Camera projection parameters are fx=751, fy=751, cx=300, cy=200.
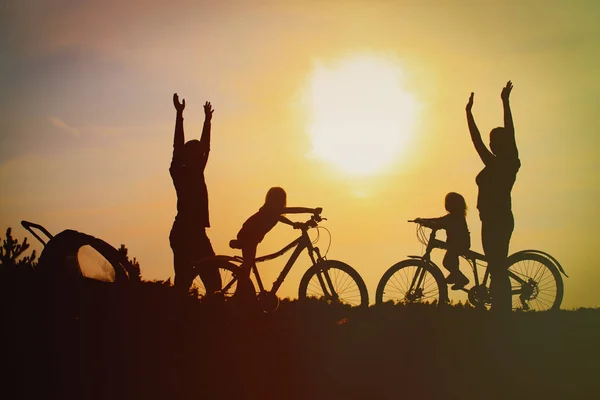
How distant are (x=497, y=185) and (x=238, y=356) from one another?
5.82 meters

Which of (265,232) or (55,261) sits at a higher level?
(265,232)

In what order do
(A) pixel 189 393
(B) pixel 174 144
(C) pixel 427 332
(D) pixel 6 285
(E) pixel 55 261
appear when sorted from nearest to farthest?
(A) pixel 189 393 → (D) pixel 6 285 → (E) pixel 55 261 → (C) pixel 427 332 → (B) pixel 174 144

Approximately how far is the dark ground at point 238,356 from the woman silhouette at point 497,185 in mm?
2087

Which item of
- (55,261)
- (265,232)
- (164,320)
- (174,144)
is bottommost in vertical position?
(164,320)

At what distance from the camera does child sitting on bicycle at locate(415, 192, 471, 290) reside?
1371 centimetres

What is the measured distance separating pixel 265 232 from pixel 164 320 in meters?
3.70

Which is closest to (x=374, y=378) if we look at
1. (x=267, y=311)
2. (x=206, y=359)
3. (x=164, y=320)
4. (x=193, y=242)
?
(x=206, y=359)

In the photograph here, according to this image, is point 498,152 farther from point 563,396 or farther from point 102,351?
point 102,351

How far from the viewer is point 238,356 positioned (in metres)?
8.82

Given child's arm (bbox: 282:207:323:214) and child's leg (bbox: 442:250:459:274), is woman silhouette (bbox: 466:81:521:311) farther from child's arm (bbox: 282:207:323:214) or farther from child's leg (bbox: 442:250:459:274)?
child's arm (bbox: 282:207:323:214)

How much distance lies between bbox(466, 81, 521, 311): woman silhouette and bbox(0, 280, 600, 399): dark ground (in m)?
2.09

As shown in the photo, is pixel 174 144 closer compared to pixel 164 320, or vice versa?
pixel 164 320

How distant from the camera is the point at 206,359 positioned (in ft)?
28.1

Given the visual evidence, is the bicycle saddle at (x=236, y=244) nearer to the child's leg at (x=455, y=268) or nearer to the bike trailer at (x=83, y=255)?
the bike trailer at (x=83, y=255)
